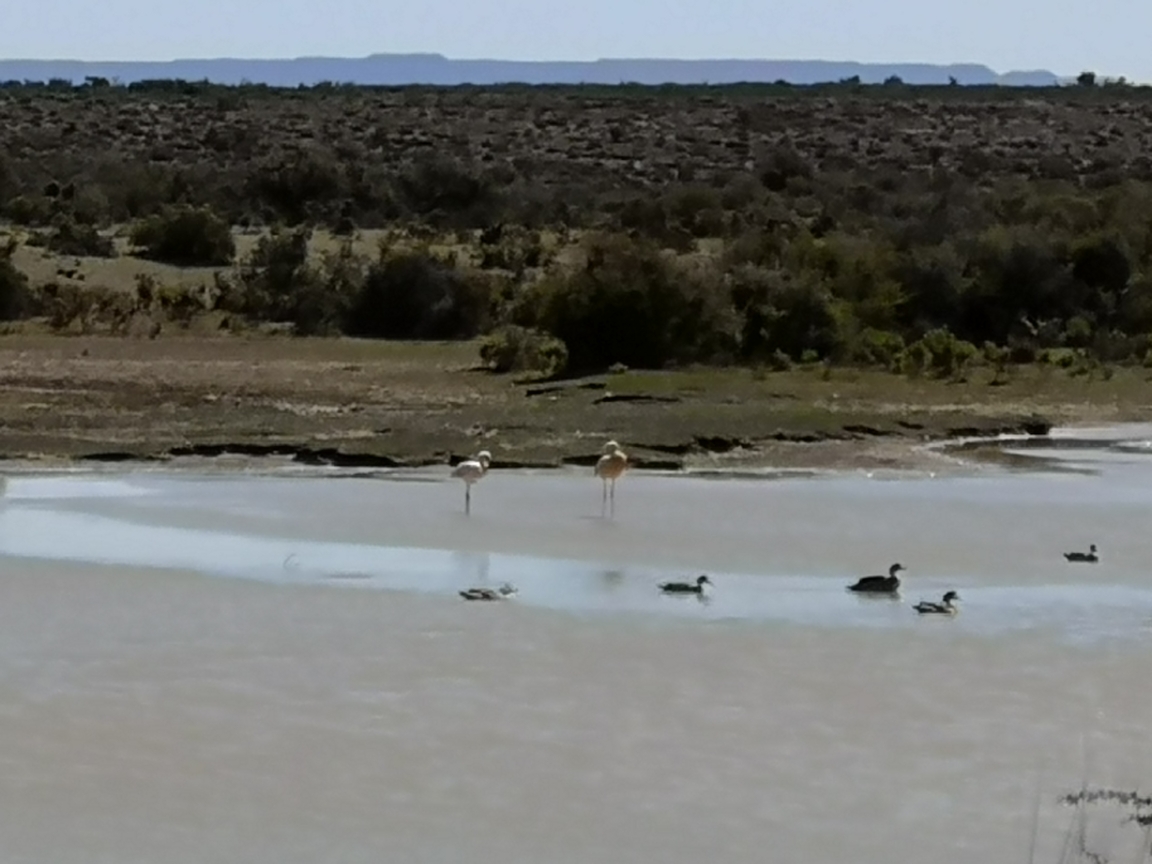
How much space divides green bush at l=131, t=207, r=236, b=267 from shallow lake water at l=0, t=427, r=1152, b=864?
17594 millimetres

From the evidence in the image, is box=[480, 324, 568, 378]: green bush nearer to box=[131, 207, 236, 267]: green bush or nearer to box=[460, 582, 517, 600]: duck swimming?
box=[131, 207, 236, 267]: green bush

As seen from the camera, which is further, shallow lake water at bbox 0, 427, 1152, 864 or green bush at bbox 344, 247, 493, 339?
green bush at bbox 344, 247, 493, 339

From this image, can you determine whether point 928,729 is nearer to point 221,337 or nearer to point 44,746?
point 44,746

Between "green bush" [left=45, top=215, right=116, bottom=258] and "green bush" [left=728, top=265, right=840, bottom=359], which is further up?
"green bush" [left=728, top=265, right=840, bottom=359]

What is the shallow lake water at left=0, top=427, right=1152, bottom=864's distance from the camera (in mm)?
10180

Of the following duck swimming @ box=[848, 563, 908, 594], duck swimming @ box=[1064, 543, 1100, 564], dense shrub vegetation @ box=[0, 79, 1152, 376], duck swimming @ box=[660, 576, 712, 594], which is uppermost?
duck swimming @ box=[848, 563, 908, 594]

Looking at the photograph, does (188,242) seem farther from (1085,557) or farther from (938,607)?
(938,607)

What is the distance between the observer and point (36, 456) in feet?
66.9

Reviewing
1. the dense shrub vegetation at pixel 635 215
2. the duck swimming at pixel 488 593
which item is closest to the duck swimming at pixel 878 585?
the duck swimming at pixel 488 593

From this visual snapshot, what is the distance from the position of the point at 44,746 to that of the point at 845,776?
3.56m

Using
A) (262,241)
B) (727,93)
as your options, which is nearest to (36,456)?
(262,241)

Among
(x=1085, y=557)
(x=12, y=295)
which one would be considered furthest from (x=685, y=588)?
(x=12, y=295)

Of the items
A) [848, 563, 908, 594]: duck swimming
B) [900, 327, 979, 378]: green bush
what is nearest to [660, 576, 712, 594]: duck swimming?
[848, 563, 908, 594]: duck swimming

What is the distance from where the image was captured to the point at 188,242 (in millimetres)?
37281
